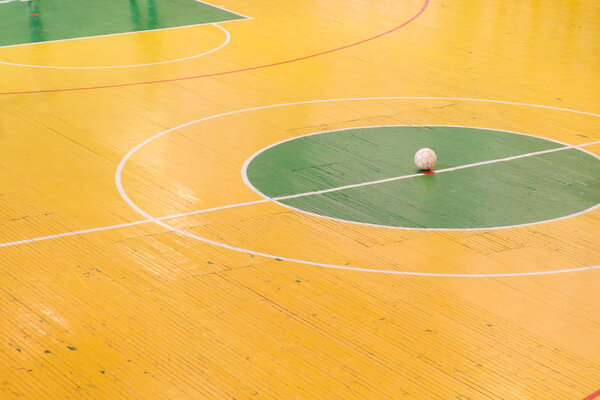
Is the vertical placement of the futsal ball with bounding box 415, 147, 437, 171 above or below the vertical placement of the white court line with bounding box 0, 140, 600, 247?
above

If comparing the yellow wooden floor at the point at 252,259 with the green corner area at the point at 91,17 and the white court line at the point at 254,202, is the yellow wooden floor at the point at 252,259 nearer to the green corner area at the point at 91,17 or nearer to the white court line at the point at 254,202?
the white court line at the point at 254,202

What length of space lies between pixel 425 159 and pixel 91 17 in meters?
9.98

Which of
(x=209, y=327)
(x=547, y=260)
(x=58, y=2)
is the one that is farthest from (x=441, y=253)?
(x=58, y=2)

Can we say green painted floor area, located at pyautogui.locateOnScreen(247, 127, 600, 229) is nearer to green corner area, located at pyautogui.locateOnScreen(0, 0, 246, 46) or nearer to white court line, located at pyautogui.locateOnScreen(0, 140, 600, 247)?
white court line, located at pyautogui.locateOnScreen(0, 140, 600, 247)

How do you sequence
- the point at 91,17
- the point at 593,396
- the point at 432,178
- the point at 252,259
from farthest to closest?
the point at 91,17 < the point at 432,178 < the point at 252,259 < the point at 593,396

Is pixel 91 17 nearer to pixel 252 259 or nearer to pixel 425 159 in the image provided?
pixel 425 159

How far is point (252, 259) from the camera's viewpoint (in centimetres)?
953

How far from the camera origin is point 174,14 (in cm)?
1950

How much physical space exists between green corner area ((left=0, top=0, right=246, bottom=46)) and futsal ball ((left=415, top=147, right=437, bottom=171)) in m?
8.40

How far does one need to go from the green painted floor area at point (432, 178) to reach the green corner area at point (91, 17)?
710 cm

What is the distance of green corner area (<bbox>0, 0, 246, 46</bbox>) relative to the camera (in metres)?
18.1

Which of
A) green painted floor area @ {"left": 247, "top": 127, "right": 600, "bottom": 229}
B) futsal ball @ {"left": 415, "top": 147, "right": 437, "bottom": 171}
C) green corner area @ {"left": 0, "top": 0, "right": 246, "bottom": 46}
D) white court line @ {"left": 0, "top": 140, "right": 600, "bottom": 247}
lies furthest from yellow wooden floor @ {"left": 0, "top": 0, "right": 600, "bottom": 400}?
green corner area @ {"left": 0, "top": 0, "right": 246, "bottom": 46}

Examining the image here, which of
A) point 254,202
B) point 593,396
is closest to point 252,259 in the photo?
point 254,202

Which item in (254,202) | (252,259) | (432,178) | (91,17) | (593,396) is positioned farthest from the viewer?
(91,17)
